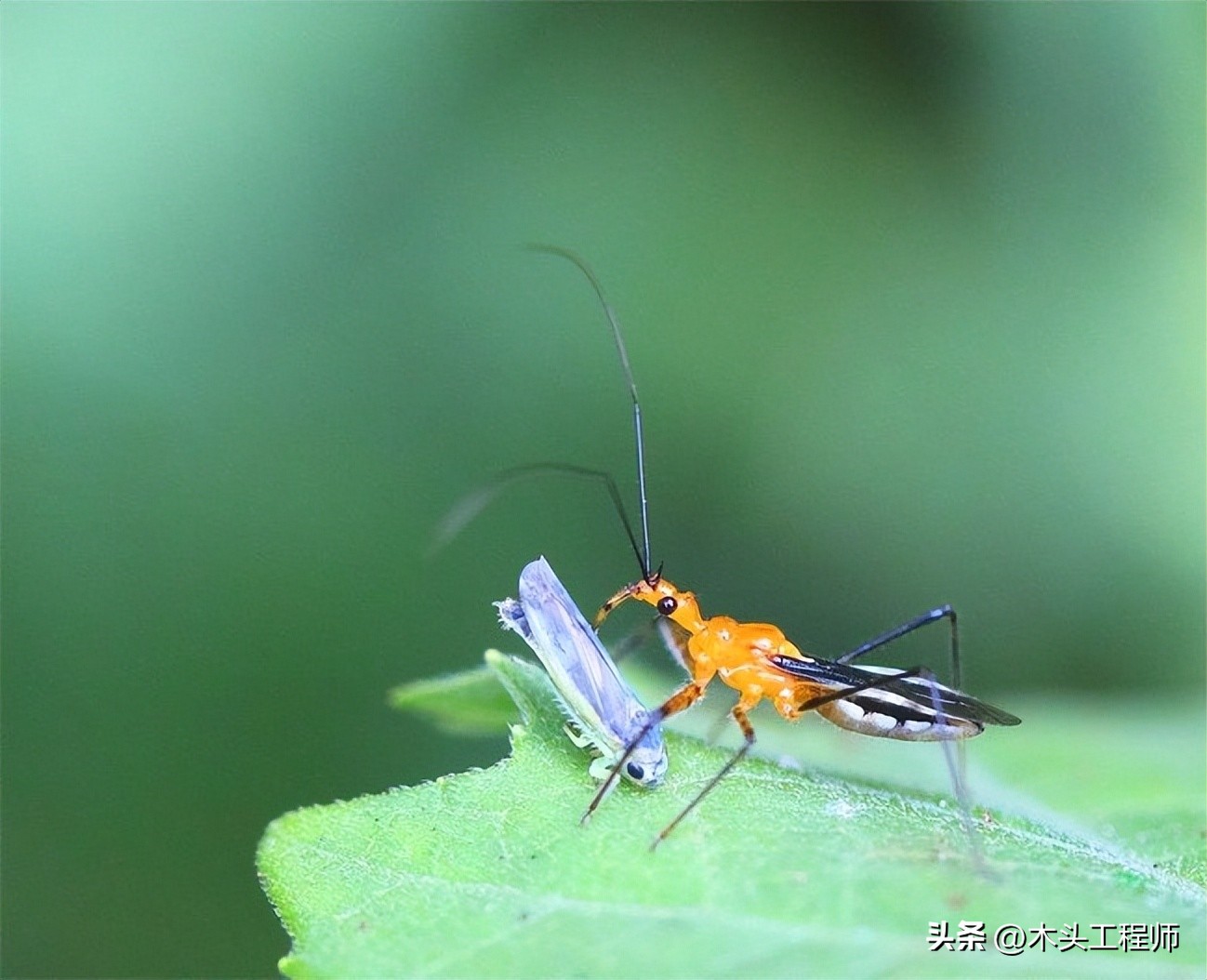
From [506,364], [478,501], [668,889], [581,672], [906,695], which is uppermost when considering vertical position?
[506,364]

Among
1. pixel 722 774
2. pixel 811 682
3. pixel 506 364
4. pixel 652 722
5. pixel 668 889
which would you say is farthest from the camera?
pixel 506 364

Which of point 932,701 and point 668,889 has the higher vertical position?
point 932,701

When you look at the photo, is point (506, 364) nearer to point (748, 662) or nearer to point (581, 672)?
point (748, 662)

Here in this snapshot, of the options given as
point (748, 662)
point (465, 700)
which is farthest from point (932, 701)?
point (465, 700)

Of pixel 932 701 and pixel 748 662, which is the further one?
pixel 748 662

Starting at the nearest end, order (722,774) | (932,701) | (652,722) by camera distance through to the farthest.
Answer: (722,774) < (652,722) < (932,701)

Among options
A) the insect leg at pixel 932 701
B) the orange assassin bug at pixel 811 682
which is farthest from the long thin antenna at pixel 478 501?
the insect leg at pixel 932 701
